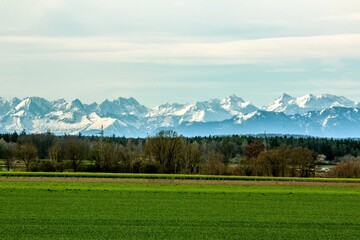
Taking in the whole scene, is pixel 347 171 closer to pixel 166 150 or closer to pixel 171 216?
pixel 166 150

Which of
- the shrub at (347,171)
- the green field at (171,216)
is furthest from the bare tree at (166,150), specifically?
the green field at (171,216)

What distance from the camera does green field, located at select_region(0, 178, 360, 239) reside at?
97.2ft

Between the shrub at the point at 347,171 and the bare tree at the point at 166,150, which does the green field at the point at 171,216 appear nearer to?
the shrub at the point at 347,171

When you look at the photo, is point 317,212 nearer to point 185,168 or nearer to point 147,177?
point 147,177

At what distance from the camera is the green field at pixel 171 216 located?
2964 cm

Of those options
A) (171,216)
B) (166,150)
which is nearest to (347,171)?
(166,150)

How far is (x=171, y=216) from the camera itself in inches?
1433

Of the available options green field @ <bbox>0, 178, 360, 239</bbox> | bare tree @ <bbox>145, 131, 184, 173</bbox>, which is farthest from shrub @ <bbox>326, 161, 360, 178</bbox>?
green field @ <bbox>0, 178, 360, 239</bbox>

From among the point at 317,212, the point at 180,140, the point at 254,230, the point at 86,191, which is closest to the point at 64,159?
the point at 180,140

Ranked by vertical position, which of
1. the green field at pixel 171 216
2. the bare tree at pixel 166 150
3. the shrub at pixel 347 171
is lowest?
the green field at pixel 171 216

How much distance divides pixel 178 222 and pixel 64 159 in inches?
3773

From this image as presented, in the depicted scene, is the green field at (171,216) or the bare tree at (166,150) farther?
the bare tree at (166,150)

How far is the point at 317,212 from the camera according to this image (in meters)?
40.9

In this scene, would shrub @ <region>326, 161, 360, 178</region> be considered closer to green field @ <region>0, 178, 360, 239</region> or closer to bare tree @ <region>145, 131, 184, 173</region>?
bare tree @ <region>145, 131, 184, 173</region>
